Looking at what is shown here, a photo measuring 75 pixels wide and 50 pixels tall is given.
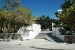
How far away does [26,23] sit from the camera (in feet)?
100

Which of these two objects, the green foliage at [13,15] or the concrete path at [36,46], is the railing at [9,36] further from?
the concrete path at [36,46]

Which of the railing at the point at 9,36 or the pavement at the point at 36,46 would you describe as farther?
the railing at the point at 9,36

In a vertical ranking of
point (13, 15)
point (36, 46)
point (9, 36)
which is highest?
point (13, 15)

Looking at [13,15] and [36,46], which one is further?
[13,15]

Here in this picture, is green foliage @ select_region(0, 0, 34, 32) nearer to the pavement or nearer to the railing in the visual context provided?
the railing

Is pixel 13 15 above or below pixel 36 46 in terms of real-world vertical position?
above

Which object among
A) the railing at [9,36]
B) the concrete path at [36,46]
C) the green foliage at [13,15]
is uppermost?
the green foliage at [13,15]

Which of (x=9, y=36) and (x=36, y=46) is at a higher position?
(x=9, y=36)

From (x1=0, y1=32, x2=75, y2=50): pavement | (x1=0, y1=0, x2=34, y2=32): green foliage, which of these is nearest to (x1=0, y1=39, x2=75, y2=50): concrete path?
(x1=0, y1=32, x2=75, y2=50): pavement

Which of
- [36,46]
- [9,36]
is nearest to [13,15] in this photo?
[9,36]

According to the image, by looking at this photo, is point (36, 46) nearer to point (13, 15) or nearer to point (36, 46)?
point (36, 46)

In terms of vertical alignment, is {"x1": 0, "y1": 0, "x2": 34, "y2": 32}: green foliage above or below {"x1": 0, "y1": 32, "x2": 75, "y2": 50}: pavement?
above

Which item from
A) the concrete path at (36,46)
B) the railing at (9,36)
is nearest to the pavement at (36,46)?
the concrete path at (36,46)

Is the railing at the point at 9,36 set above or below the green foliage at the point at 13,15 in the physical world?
below
